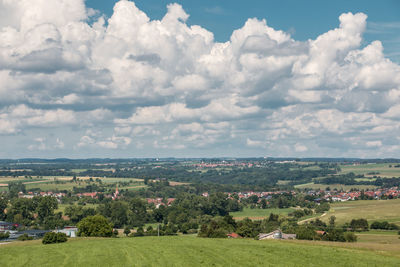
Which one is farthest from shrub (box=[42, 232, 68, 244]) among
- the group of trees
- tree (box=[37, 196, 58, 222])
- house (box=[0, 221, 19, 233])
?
tree (box=[37, 196, 58, 222])

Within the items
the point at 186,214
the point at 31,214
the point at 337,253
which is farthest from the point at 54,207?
the point at 337,253

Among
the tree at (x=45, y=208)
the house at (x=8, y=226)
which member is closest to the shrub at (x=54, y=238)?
the house at (x=8, y=226)

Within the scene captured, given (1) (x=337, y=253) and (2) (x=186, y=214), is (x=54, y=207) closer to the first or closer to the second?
(2) (x=186, y=214)

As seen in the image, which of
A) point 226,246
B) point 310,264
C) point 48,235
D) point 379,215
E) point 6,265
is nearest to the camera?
point 310,264

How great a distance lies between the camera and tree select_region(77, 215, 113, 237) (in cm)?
10831

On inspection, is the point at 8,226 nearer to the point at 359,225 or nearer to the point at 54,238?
the point at 54,238

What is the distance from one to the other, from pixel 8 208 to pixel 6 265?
471 ft

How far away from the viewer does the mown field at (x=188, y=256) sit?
184 ft

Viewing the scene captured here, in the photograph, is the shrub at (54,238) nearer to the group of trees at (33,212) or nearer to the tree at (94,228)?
the tree at (94,228)

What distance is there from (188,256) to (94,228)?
5401 centimetres

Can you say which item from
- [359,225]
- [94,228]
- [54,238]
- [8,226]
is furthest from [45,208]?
[359,225]

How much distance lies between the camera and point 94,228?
4274 inches

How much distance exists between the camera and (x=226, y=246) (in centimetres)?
7225

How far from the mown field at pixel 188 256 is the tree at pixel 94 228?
1302 inches
